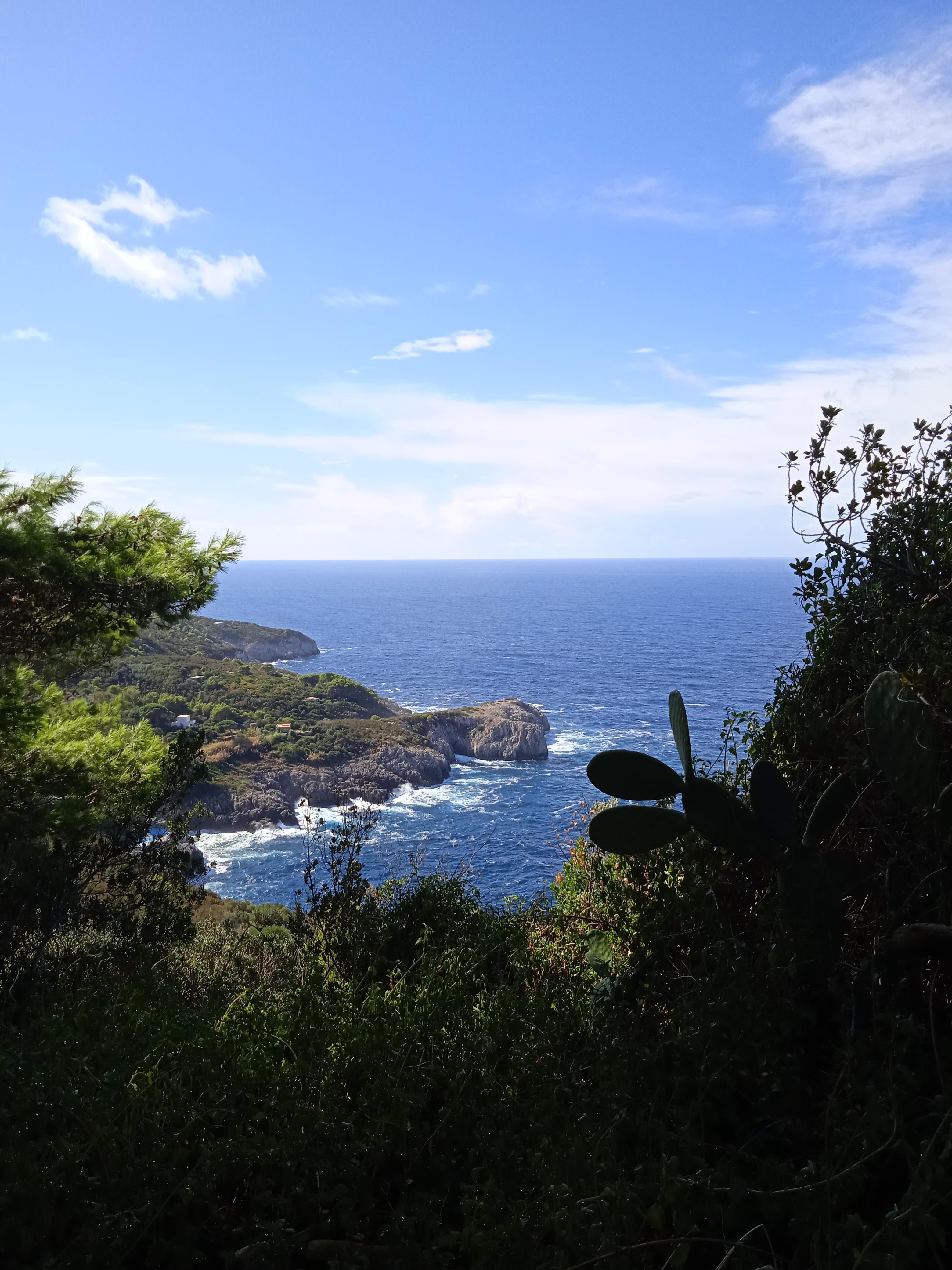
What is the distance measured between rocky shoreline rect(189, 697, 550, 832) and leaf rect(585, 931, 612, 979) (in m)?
28.8

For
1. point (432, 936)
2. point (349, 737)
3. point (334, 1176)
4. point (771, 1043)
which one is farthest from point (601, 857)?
point (349, 737)

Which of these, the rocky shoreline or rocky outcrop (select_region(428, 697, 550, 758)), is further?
rocky outcrop (select_region(428, 697, 550, 758))

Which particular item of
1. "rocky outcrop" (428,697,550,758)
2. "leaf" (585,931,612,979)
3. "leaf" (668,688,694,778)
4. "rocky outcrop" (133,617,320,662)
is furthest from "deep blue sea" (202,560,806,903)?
"leaf" (668,688,694,778)

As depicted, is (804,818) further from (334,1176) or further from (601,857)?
(334,1176)

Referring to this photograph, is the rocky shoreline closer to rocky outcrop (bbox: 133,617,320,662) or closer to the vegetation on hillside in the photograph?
rocky outcrop (bbox: 133,617,320,662)

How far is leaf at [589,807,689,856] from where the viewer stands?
12.1ft

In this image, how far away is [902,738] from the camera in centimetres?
300

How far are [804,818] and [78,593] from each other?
8.17 meters

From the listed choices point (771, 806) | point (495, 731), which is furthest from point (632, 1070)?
point (495, 731)

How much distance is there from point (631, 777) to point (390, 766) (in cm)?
4083

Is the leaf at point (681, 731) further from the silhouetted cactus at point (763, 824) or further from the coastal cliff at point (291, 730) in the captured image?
the coastal cliff at point (291, 730)

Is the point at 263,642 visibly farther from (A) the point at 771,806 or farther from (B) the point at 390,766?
(A) the point at 771,806

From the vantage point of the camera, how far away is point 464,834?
32312 millimetres

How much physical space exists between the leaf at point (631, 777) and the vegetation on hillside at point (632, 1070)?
0.61ft
